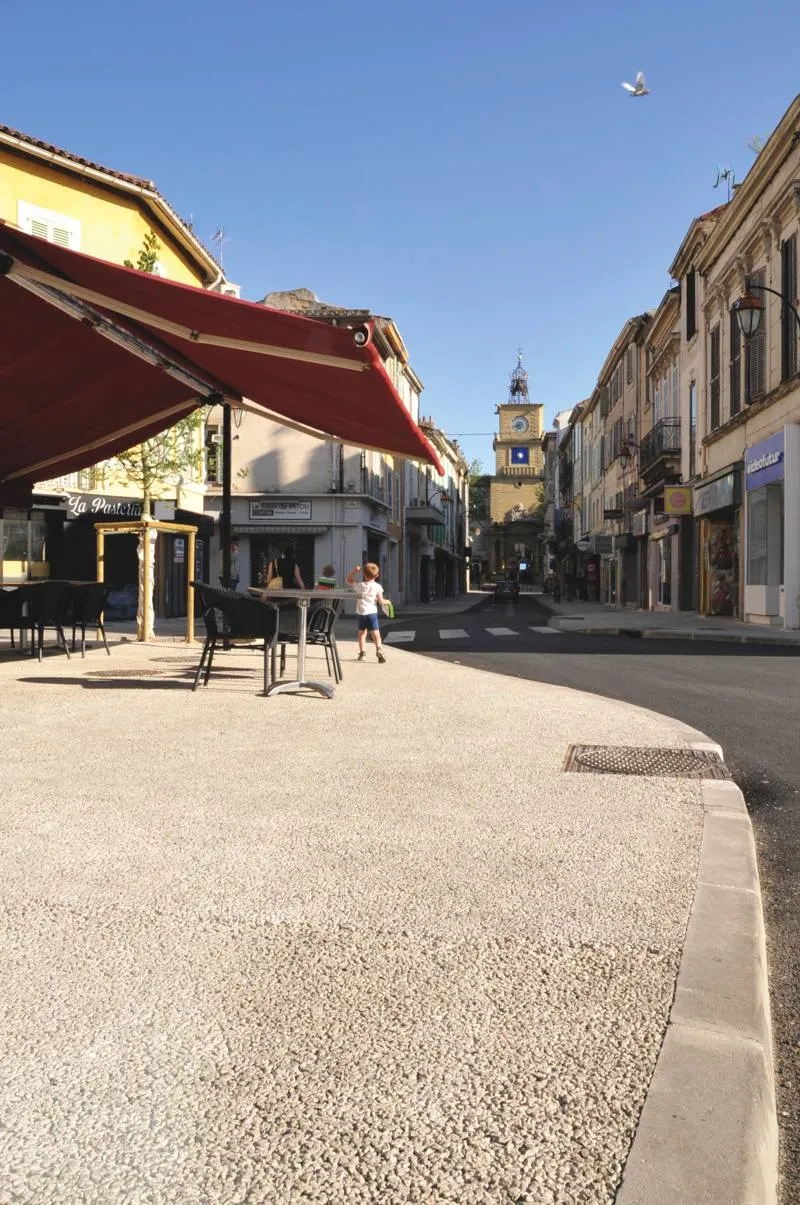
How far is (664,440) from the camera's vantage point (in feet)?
99.9

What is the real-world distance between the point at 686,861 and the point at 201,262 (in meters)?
23.6

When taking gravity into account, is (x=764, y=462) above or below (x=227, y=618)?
above

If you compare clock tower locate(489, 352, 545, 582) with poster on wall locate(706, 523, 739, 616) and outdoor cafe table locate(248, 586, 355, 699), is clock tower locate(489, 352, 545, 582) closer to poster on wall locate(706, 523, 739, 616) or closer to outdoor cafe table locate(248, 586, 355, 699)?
poster on wall locate(706, 523, 739, 616)

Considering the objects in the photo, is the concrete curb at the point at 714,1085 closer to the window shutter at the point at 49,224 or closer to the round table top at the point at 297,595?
the round table top at the point at 297,595

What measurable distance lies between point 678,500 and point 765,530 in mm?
7008

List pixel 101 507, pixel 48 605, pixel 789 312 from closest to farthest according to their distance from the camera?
pixel 48 605, pixel 789 312, pixel 101 507

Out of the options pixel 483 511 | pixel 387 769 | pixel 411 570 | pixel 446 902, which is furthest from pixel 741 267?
pixel 483 511

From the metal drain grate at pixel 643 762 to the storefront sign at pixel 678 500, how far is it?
76.2 ft

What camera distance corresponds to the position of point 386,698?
295 inches

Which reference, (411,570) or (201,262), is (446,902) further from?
(411,570)

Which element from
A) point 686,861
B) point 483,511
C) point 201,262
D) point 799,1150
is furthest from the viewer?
point 483,511

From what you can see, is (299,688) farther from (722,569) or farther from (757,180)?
(722,569)

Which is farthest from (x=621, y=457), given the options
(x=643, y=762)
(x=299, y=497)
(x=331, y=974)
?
(x=331, y=974)

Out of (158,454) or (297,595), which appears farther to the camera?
(158,454)
